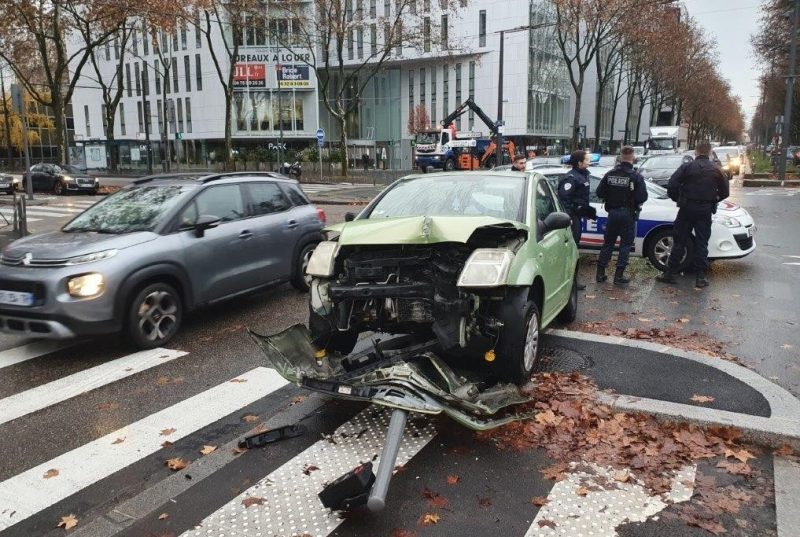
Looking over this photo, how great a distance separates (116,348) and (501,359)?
13.3 ft

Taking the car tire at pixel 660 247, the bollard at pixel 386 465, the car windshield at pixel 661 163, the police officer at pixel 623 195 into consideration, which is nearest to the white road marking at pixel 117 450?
the bollard at pixel 386 465

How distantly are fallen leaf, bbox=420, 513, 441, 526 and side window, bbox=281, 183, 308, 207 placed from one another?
6.01m

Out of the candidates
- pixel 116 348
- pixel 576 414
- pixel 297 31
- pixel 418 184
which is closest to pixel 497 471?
pixel 576 414

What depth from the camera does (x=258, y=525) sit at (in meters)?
3.39

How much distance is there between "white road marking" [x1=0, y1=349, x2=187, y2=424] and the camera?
5121mm

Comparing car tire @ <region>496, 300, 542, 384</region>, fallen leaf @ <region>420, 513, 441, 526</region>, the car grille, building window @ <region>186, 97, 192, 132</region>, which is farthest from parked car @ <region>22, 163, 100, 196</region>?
building window @ <region>186, 97, 192, 132</region>

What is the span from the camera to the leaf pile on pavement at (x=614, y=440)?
395 cm

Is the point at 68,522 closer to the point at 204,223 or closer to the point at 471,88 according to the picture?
the point at 204,223

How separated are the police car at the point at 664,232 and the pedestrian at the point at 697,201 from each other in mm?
627

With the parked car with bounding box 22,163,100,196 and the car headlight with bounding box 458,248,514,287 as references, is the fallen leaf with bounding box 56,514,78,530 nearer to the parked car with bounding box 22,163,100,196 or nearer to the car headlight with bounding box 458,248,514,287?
the car headlight with bounding box 458,248,514,287

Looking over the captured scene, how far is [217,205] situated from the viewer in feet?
24.8

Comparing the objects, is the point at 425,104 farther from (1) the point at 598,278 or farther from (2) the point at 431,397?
(2) the point at 431,397

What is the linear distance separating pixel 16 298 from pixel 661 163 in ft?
67.2

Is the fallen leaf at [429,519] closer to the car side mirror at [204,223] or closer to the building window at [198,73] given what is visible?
the car side mirror at [204,223]
